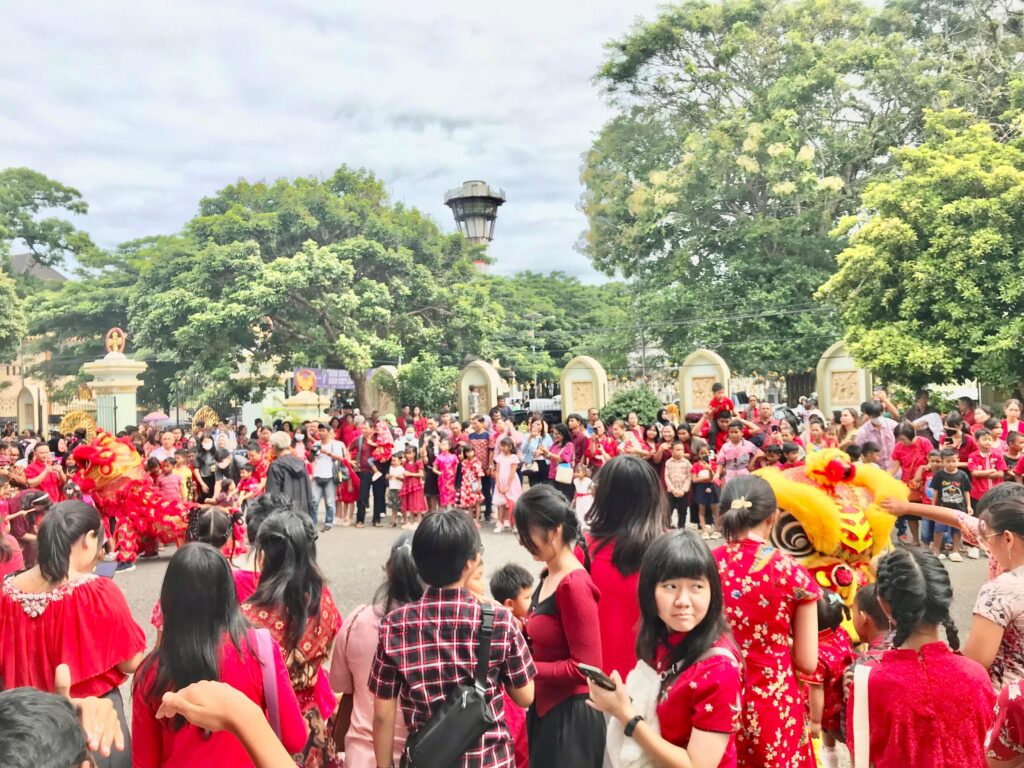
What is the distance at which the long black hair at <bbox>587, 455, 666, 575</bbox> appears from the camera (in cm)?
303

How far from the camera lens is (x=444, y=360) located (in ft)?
90.1

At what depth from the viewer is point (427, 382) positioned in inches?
1017

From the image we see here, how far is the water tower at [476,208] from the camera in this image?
3500cm

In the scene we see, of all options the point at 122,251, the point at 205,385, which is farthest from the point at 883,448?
the point at 122,251

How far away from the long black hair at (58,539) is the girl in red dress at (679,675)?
6.79 feet

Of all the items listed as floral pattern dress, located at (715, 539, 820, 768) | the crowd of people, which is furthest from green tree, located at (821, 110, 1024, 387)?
floral pattern dress, located at (715, 539, 820, 768)

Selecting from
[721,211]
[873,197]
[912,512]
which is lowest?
[912,512]

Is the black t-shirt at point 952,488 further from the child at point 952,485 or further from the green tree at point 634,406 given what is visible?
the green tree at point 634,406

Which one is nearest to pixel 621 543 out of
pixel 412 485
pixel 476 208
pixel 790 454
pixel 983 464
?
pixel 790 454

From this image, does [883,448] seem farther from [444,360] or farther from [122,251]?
[122,251]

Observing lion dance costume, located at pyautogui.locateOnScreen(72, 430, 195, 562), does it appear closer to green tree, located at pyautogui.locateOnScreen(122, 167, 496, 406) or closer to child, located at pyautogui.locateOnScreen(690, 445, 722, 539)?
child, located at pyautogui.locateOnScreen(690, 445, 722, 539)

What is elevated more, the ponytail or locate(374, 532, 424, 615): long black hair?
the ponytail

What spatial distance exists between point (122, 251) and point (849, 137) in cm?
2817

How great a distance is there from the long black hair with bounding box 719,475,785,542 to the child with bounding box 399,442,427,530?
31.4 ft
